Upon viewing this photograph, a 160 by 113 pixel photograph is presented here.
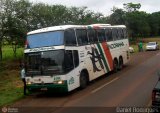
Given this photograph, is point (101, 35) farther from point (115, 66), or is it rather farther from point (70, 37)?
point (70, 37)

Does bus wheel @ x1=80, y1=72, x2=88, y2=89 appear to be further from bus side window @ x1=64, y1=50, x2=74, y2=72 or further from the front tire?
the front tire

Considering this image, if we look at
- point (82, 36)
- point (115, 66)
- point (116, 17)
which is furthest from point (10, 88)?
point (116, 17)

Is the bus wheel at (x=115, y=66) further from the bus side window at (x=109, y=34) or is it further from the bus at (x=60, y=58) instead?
the bus at (x=60, y=58)

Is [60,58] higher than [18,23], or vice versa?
[18,23]

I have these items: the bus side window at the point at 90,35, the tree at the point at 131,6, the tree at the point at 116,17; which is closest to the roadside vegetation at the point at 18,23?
the bus side window at the point at 90,35

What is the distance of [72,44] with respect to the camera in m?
18.2

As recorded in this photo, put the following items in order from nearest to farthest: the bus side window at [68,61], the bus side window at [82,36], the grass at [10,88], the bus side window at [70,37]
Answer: the grass at [10,88] → the bus side window at [68,61] → the bus side window at [70,37] → the bus side window at [82,36]

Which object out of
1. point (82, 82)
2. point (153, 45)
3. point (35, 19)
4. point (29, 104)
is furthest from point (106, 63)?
point (153, 45)

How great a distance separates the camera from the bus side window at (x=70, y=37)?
1767 cm

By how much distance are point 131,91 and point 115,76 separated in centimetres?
618

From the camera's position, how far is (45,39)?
1780cm

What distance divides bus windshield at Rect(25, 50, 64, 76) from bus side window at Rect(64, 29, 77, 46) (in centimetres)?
92

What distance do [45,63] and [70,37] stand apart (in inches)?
85.0

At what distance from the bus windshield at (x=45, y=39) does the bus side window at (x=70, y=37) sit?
0.29 metres
